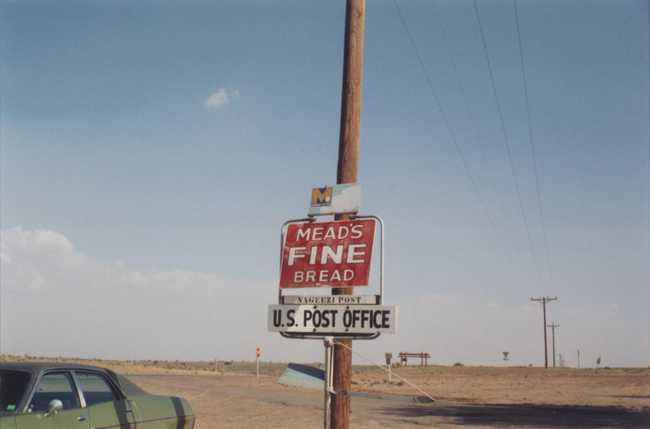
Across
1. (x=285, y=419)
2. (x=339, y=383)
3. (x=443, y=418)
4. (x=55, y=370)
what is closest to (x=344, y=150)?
(x=339, y=383)

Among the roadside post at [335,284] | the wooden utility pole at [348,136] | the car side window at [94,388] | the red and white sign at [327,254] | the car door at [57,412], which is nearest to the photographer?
the car door at [57,412]

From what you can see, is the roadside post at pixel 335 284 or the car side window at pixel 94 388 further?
the car side window at pixel 94 388

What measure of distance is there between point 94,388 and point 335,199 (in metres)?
3.79

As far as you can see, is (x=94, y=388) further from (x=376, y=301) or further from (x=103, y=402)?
(x=376, y=301)

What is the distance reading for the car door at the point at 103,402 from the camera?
25.7ft

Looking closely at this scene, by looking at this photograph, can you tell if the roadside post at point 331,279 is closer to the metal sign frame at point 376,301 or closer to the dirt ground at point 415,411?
the metal sign frame at point 376,301

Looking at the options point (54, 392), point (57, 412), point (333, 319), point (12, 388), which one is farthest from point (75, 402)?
point (333, 319)

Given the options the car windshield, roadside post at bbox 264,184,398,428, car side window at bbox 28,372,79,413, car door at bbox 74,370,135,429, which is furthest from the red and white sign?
the car windshield

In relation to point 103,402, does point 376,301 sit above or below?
above

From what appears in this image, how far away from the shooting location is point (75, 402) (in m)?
7.75

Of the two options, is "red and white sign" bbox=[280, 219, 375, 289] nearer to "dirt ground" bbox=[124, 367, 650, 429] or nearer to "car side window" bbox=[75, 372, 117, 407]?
"car side window" bbox=[75, 372, 117, 407]

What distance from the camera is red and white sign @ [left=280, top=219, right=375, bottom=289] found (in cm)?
734

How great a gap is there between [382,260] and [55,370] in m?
3.94

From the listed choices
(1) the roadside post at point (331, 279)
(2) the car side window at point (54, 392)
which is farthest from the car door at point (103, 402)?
(1) the roadside post at point (331, 279)
